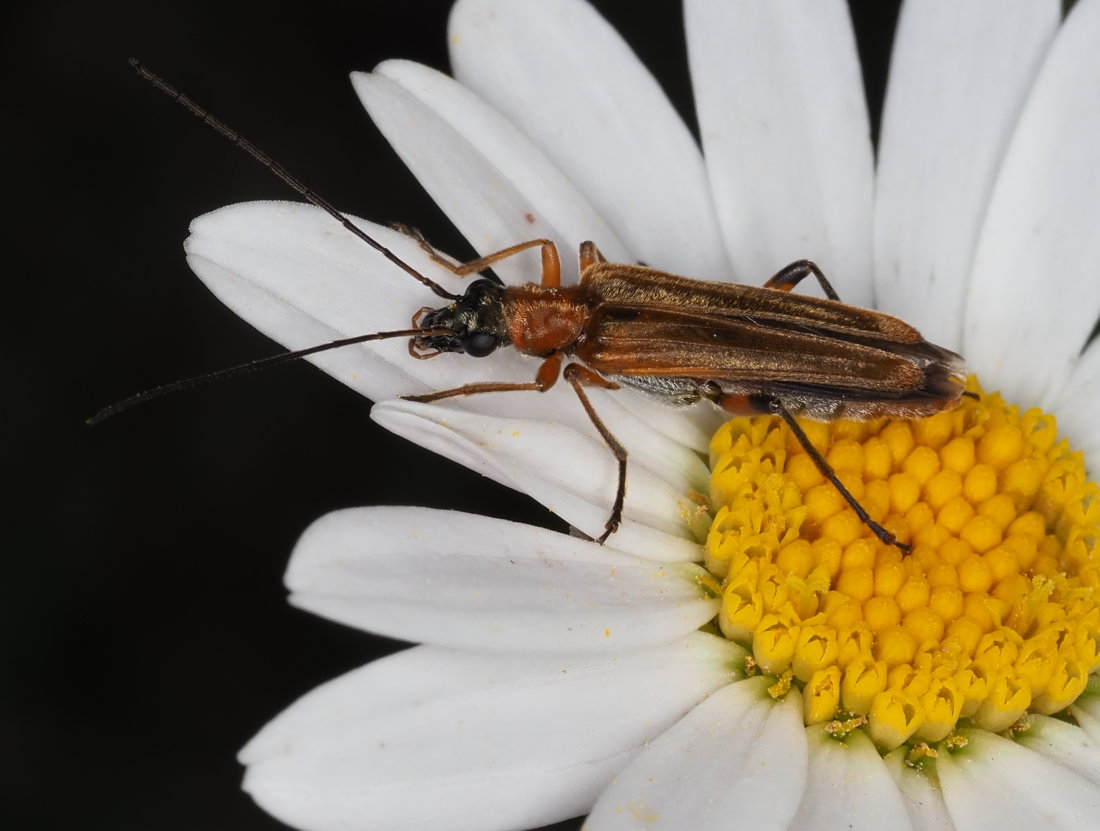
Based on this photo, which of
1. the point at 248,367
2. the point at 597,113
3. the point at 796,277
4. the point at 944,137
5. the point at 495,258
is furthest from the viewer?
the point at 944,137

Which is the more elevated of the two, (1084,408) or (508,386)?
(1084,408)

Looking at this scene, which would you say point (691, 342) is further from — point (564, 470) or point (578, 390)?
point (564, 470)

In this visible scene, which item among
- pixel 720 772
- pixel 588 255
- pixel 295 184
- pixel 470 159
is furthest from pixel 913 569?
pixel 295 184

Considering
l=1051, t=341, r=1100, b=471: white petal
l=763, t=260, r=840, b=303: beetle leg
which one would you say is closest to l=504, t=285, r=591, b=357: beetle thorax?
l=763, t=260, r=840, b=303: beetle leg

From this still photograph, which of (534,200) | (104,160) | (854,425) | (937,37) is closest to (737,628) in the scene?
(854,425)

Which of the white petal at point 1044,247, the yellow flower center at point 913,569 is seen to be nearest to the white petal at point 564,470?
the yellow flower center at point 913,569

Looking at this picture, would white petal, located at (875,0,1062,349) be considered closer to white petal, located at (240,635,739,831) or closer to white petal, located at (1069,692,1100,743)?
white petal, located at (1069,692,1100,743)

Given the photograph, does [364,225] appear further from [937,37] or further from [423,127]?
[937,37]
